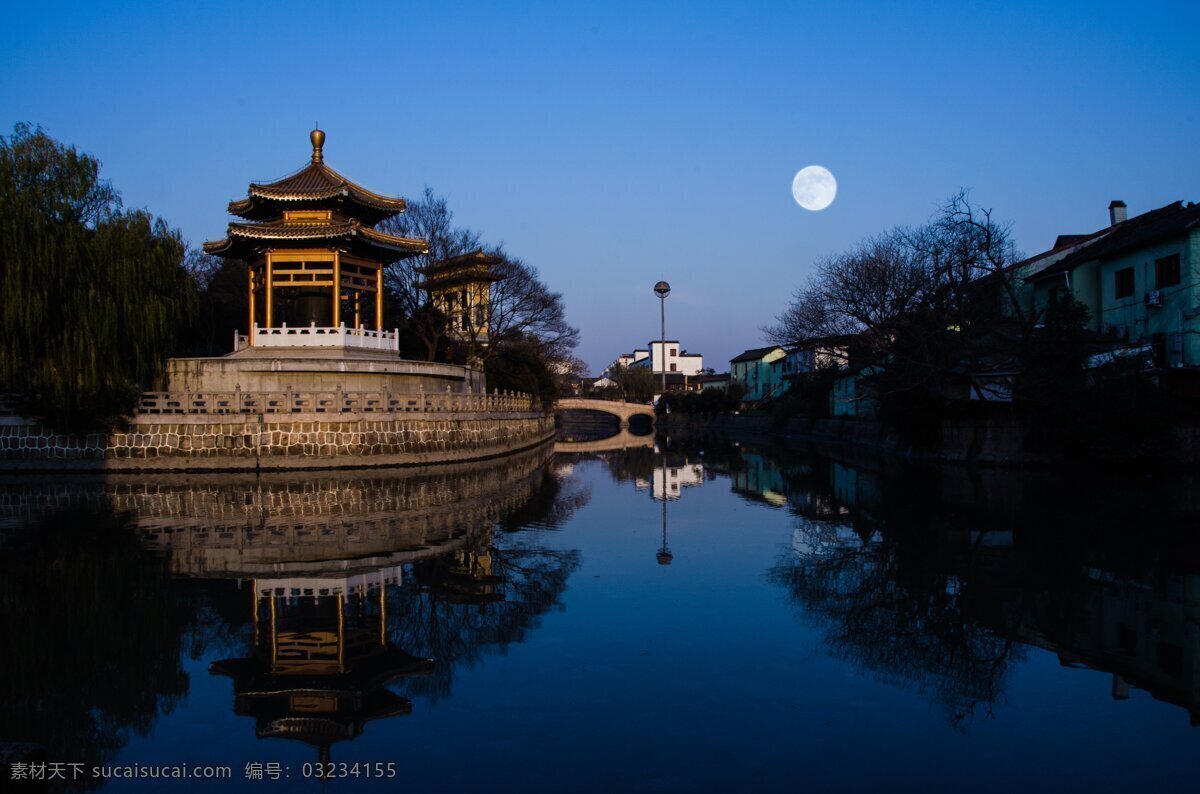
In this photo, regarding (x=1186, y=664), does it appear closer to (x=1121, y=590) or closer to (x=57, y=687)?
(x=1121, y=590)

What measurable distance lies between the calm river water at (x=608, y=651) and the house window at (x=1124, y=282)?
16.5 m

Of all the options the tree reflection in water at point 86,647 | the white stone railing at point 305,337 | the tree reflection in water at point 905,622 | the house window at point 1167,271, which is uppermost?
the house window at point 1167,271

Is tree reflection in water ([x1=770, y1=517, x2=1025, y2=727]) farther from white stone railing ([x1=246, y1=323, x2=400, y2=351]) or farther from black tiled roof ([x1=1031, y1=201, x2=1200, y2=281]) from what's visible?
black tiled roof ([x1=1031, y1=201, x2=1200, y2=281])

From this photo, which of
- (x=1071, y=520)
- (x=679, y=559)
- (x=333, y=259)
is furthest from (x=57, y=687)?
(x=333, y=259)

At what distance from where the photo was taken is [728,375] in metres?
92.2

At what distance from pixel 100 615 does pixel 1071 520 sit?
1272 cm

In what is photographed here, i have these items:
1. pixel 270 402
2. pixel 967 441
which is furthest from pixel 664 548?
pixel 967 441

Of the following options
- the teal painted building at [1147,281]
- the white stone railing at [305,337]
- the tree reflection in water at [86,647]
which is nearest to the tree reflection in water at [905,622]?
the tree reflection in water at [86,647]

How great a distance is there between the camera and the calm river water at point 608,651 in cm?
452

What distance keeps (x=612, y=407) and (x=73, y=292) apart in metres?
53.1

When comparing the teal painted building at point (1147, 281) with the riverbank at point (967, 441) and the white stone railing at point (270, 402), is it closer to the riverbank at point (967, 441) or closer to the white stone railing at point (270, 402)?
the riverbank at point (967, 441)

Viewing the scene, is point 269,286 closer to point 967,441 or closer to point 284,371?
point 284,371

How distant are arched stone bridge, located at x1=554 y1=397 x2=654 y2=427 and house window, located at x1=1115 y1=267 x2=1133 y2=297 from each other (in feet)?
136

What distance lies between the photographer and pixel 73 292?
69.2ft
